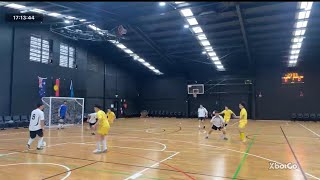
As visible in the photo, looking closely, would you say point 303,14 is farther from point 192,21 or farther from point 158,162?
point 158,162

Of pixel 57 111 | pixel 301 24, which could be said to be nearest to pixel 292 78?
pixel 301 24

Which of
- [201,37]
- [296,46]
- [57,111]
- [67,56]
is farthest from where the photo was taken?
[67,56]

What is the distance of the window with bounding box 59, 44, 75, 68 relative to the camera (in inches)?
984

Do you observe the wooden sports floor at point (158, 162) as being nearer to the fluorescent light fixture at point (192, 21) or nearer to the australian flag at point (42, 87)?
the fluorescent light fixture at point (192, 21)

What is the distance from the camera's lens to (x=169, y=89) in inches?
1463

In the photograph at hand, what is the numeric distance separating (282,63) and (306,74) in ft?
9.24

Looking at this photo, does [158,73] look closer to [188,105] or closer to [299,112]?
[188,105]

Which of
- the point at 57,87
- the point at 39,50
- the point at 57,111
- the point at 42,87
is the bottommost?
the point at 57,111

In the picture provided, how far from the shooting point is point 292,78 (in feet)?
98.9

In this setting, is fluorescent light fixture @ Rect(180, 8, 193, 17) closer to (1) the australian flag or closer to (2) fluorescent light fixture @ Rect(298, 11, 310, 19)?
(2) fluorescent light fixture @ Rect(298, 11, 310, 19)

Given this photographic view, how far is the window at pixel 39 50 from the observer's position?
21.8 m

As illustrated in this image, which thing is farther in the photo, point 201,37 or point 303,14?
point 201,37

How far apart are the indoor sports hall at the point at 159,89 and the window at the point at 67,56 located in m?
0.16

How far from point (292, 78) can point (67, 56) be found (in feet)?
81.7
